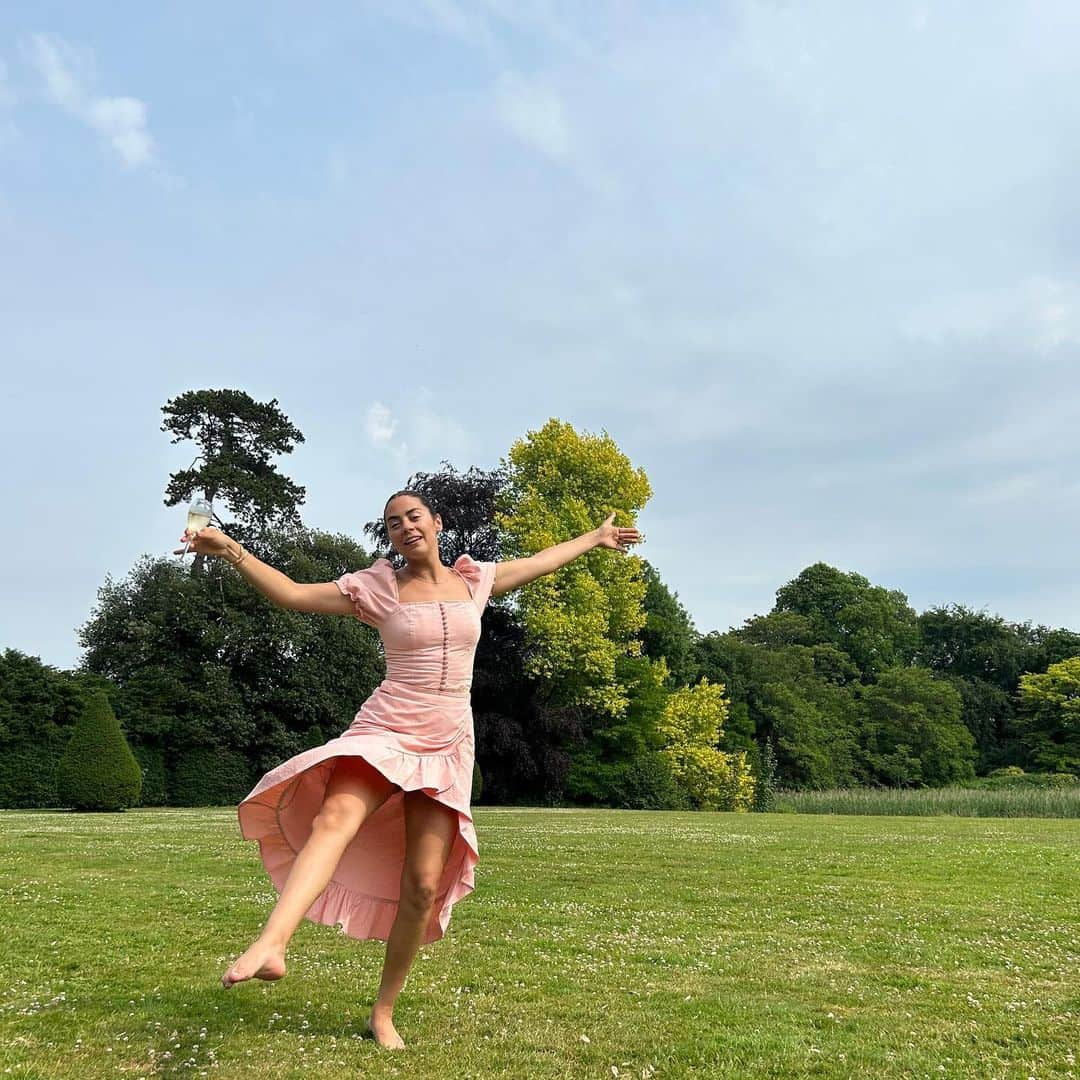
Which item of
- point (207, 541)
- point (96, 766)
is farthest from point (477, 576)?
point (96, 766)

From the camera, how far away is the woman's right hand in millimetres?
4273

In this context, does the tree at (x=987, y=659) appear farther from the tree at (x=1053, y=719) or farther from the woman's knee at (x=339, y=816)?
the woman's knee at (x=339, y=816)

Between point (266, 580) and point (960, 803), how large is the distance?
99.2ft

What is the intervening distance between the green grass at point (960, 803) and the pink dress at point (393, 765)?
2837cm

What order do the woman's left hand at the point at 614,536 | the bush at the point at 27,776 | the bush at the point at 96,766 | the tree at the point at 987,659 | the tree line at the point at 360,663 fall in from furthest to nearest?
the tree at the point at 987,659 < the tree line at the point at 360,663 < the bush at the point at 27,776 < the bush at the point at 96,766 < the woman's left hand at the point at 614,536

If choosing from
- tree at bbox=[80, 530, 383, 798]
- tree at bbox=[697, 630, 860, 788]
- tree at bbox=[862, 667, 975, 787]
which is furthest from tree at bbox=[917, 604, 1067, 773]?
tree at bbox=[80, 530, 383, 798]

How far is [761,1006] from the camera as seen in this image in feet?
16.0

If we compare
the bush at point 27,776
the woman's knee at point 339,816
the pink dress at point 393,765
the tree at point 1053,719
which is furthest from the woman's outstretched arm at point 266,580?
the tree at point 1053,719

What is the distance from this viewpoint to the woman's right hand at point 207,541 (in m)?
4.27

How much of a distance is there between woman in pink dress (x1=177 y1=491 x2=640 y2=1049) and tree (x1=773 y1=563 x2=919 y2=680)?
67.5 m

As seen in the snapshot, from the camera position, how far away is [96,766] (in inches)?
998

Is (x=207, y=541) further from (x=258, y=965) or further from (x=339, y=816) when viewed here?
(x=258, y=965)

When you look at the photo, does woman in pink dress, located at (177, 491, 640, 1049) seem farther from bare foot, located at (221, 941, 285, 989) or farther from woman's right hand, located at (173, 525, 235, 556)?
bare foot, located at (221, 941, 285, 989)

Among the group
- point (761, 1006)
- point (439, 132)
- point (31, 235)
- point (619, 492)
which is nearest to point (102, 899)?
point (761, 1006)
